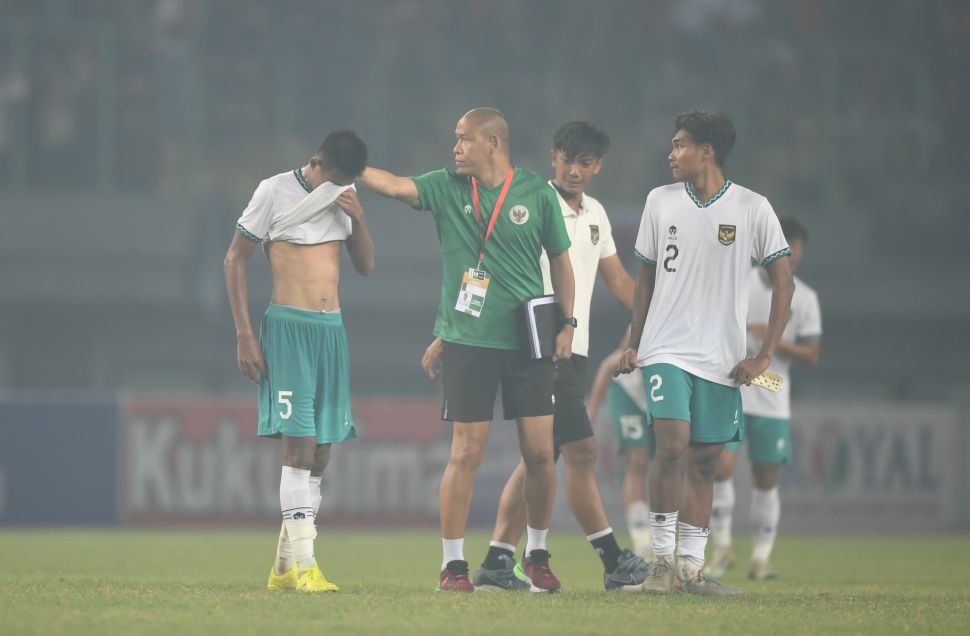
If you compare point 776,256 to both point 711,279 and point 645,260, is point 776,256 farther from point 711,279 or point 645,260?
point 645,260

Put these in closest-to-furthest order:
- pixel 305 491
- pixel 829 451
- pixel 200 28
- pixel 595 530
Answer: pixel 305 491 < pixel 595 530 < pixel 829 451 < pixel 200 28

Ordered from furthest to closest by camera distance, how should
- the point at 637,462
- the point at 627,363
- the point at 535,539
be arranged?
the point at 637,462 < the point at 535,539 < the point at 627,363

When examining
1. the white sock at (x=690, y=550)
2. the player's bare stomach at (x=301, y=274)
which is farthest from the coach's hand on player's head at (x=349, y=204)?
the white sock at (x=690, y=550)

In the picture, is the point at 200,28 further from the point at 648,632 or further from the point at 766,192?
the point at 648,632

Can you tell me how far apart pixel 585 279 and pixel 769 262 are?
1170 millimetres

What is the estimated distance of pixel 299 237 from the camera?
23.3ft

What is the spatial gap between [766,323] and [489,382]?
133 inches

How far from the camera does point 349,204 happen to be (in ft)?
23.2

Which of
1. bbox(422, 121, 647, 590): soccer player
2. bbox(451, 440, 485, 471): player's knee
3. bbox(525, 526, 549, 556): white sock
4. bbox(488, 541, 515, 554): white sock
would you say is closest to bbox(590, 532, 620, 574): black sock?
bbox(422, 121, 647, 590): soccer player

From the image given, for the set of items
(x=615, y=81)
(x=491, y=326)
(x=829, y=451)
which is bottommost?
(x=829, y=451)

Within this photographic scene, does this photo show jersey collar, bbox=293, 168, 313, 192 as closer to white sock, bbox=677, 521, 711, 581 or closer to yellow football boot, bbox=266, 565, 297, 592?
yellow football boot, bbox=266, 565, 297, 592

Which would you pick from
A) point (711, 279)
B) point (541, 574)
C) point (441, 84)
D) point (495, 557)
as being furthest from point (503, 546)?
point (441, 84)

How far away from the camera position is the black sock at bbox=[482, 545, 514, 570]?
7410 mm

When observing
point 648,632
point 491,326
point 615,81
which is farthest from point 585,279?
point 615,81
